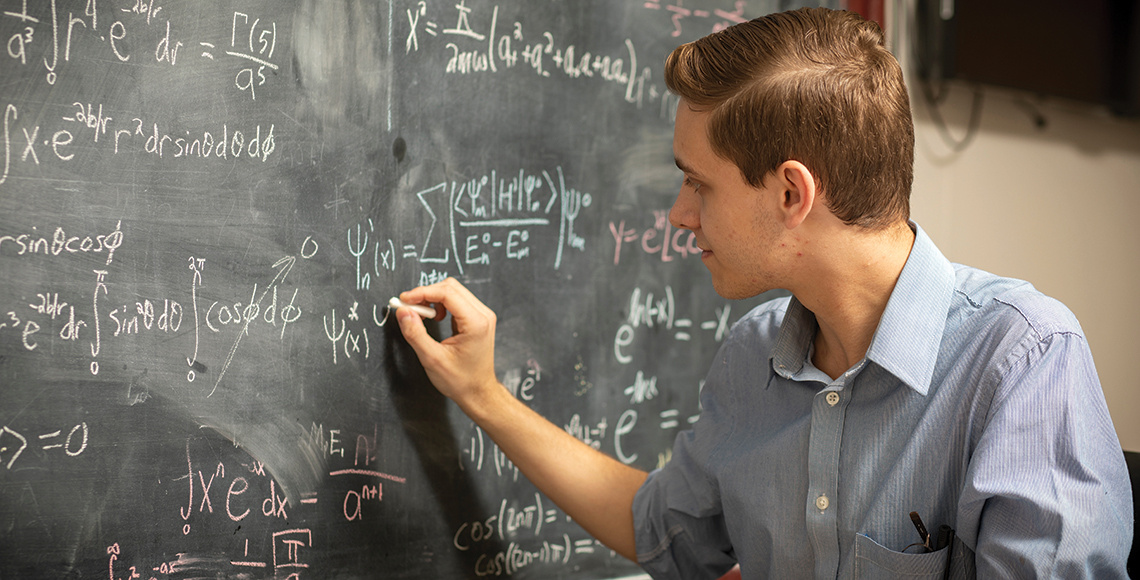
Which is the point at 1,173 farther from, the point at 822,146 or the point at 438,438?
the point at 822,146

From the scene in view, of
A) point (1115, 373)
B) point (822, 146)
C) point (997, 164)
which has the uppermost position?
point (997, 164)

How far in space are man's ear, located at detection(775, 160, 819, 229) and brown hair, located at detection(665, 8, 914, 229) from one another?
2 centimetres

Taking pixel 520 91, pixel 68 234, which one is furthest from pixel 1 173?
pixel 520 91

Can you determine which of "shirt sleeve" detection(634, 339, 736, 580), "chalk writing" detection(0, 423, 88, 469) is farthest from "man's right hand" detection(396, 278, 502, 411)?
"chalk writing" detection(0, 423, 88, 469)

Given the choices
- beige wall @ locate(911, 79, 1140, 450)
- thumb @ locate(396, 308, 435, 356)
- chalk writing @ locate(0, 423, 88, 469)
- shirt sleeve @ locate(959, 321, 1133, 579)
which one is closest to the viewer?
shirt sleeve @ locate(959, 321, 1133, 579)

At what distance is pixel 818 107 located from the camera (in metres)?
1.05

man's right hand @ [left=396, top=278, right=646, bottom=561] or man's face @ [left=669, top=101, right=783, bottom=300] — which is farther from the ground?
man's face @ [left=669, top=101, right=783, bottom=300]

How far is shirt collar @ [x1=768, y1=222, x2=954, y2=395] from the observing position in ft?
3.51

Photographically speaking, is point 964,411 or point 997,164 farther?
point 997,164

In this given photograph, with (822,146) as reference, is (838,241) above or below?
below

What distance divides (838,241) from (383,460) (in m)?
0.75

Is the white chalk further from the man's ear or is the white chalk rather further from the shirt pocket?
the shirt pocket

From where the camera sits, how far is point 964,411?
105cm

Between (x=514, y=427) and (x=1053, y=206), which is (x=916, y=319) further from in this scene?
(x=1053, y=206)
